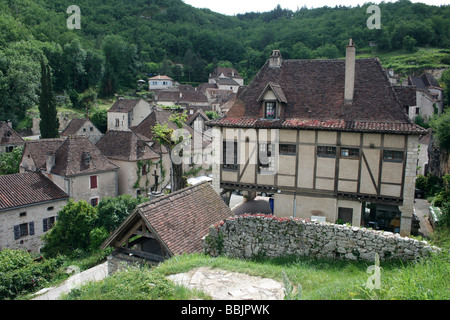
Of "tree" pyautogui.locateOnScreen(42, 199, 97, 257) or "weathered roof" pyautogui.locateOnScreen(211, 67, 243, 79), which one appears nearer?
"tree" pyautogui.locateOnScreen(42, 199, 97, 257)

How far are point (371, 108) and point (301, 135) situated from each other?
12.5 feet

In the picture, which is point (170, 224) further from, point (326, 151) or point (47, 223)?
point (47, 223)

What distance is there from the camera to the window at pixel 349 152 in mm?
17344

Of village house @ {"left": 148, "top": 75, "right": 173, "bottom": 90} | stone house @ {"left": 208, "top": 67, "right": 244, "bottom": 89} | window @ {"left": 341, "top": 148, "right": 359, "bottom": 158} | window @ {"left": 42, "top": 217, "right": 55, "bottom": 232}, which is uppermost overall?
stone house @ {"left": 208, "top": 67, "right": 244, "bottom": 89}

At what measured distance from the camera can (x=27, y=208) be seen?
25.1 metres

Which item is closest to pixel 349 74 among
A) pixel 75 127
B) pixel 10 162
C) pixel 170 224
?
pixel 170 224

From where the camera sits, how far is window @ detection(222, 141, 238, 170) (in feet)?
65.2

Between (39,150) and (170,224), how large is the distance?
25.7 meters

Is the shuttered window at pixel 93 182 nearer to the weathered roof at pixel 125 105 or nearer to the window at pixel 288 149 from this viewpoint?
the window at pixel 288 149

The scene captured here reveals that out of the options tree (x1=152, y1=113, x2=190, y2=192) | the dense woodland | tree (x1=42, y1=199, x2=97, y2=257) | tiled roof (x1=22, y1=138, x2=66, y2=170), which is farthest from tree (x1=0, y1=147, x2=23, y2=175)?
tree (x1=152, y1=113, x2=190, y2=192)

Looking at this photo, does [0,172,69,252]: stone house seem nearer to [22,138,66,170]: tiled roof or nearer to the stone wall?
[22,138,66,170]: tiled roof

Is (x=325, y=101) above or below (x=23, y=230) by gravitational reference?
above

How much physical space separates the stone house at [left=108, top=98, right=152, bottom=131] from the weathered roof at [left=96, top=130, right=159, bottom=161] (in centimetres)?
1651

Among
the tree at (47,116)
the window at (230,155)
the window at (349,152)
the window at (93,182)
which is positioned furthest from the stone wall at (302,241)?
the tree at (47,116)
